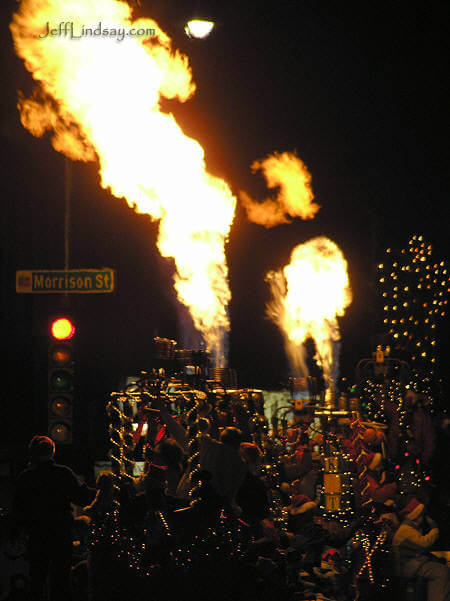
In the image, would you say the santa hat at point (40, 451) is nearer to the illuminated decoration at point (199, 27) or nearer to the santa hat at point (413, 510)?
the santa hat at point (413, 510)

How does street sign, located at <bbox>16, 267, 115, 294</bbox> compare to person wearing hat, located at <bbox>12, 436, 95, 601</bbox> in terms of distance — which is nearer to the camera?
person wearing hat, located at <bbox>12, 436, 95, 601</bbox>

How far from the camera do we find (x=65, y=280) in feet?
36.8

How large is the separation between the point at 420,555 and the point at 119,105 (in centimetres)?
990

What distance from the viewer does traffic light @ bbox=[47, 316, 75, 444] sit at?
1020 cm

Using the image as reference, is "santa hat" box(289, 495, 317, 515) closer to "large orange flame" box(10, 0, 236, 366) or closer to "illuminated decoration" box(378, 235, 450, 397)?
"large orange flame" box(10, 0, 236, 366)

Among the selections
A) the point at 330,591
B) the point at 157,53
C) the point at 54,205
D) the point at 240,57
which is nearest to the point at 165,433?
the point at 330,591

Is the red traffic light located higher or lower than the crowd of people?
higher

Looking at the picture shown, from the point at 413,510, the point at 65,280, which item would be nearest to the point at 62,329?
the point at 65,280

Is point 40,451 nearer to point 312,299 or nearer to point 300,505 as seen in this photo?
point 300,505

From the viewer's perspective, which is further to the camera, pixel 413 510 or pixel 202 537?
pixel 413 510

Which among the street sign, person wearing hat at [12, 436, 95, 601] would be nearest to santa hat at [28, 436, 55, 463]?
person wearing hat at [12, 436, 95, 601]

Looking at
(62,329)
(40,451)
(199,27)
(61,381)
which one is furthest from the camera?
(62,329)

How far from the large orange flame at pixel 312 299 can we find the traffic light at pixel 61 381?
12.3 meters

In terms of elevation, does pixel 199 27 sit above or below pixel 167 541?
above
